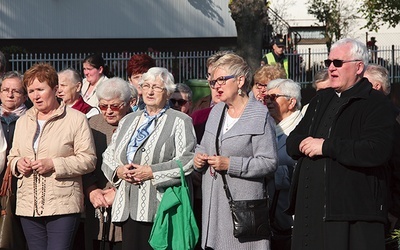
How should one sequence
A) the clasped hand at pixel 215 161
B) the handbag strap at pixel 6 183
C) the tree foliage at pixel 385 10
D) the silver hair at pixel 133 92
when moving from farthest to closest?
the tree foliage at pixel 385 10
the silver hair at pixel 133 92
the handbag strap at pixel 6 183
the clasped hand at pixel 215 161

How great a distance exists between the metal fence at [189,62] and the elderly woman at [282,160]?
13.3 m

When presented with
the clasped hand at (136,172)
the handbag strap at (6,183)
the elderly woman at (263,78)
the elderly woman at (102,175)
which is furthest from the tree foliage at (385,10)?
the clasped hand at (136,172)

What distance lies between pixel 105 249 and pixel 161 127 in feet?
4.20

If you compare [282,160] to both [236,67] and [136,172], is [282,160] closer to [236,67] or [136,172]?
[236,67]

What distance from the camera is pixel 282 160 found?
7879 millimetres

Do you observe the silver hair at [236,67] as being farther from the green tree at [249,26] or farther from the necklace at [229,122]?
the green tree at [249,26]

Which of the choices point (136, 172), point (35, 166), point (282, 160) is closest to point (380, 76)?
point (282, 160)

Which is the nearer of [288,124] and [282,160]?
[282,160]

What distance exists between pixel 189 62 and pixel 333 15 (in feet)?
46.9

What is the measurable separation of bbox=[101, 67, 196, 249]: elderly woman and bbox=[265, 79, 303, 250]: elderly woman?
0.77 meters

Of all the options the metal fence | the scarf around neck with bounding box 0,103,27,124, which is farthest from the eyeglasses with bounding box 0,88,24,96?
the metal fence

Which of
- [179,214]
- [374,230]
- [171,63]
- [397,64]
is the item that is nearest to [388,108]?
[374,230]

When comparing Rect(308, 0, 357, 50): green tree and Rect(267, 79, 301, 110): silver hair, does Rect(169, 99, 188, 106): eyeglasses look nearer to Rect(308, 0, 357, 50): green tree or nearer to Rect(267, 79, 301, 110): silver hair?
Rect(267, 79, 301, 110): silver hair

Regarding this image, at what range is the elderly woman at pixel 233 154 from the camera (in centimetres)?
703
